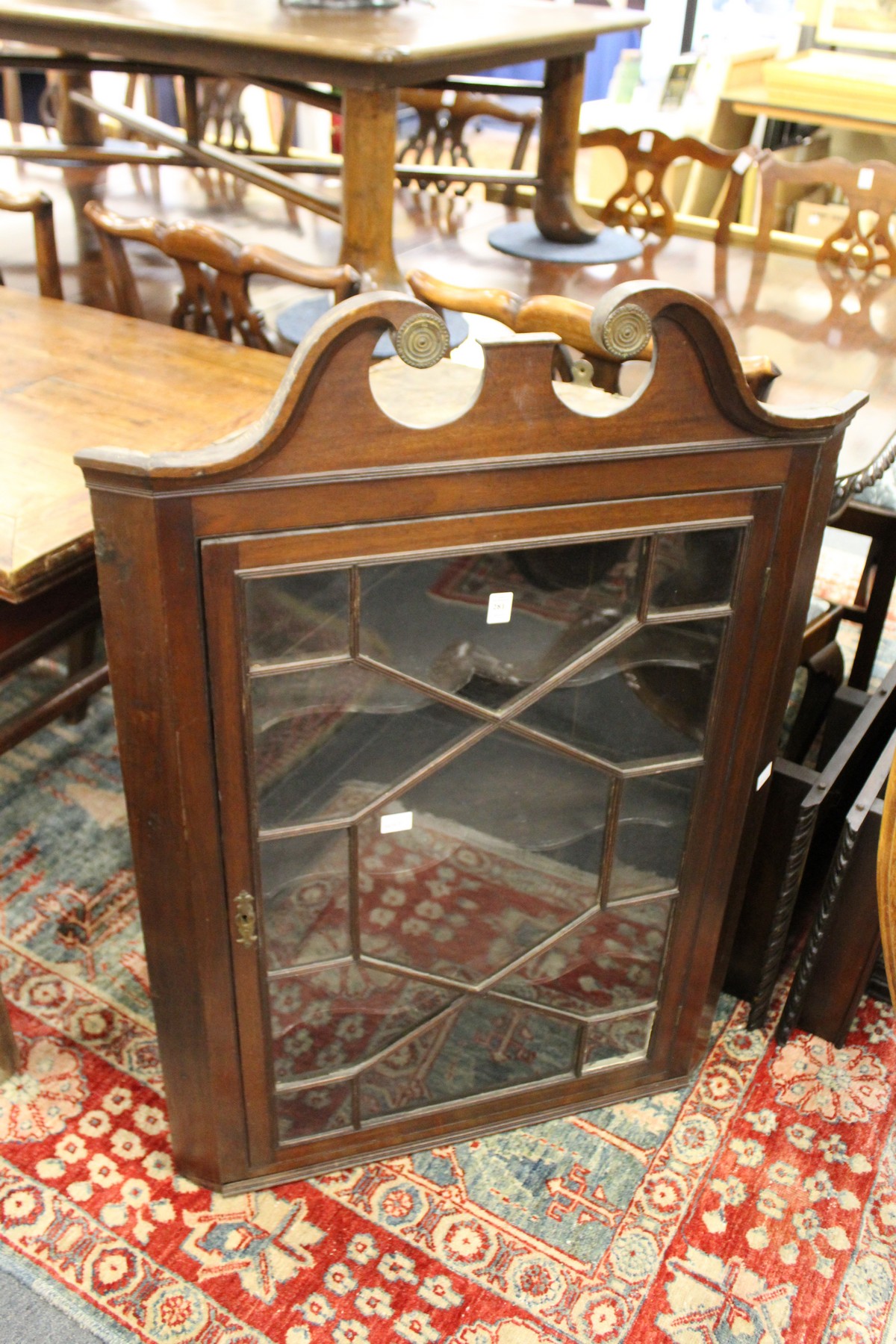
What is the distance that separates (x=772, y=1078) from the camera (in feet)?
5.71

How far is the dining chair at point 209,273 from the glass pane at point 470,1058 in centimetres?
108

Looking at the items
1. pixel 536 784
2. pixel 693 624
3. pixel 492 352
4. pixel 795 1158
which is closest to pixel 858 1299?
pixel 795 1158

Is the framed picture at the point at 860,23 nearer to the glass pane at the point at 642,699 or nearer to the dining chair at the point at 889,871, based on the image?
the glass pane at the point at 642,699

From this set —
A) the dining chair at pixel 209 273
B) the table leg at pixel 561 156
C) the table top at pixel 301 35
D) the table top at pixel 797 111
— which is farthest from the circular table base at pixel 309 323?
the table top at pixel 797 111

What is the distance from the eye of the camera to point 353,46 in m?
1.74

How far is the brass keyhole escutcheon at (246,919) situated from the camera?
1260 millimetres

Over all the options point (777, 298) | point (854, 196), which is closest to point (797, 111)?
point (854, 196)

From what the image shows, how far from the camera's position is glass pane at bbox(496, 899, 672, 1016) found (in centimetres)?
147

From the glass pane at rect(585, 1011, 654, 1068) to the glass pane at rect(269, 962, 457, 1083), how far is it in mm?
239

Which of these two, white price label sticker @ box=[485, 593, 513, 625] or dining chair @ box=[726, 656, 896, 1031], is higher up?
white price label sticker @ box=[485, 593, 513, 625]

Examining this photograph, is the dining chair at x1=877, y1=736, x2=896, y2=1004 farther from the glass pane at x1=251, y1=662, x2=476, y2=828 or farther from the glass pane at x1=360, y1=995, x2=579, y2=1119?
the glass pane at x1=360, y1=995, x2=579, y2=1119

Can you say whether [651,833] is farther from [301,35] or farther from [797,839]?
[301,35]

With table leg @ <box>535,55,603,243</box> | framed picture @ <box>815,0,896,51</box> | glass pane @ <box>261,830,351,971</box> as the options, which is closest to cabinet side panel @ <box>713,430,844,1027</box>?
glass pane @ <box>261,830,351,971</box>

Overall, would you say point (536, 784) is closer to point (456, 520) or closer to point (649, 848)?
point (649, 848)
